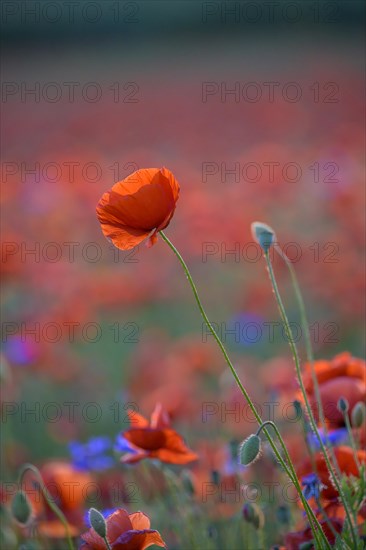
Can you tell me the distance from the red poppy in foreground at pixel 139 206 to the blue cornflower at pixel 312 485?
1.15ft

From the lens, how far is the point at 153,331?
2926 mm

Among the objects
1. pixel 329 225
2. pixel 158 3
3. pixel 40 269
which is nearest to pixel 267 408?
pixel 40 269

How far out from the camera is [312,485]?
1.19 metres

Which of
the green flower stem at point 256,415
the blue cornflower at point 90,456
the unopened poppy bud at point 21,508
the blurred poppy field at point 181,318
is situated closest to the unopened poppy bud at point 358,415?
the blurred poppy field at point 181,318

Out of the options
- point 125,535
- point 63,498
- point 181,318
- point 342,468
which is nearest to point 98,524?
point 125,535

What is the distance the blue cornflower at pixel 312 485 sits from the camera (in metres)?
1.18

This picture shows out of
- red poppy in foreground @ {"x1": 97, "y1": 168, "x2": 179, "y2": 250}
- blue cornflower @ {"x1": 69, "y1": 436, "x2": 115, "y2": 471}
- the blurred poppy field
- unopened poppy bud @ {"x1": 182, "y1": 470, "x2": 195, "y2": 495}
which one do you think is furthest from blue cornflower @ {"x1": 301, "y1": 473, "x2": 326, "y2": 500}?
blue cornflower @ {"x1": 69, "y1": 436, "x2": 115, "y2": 471}

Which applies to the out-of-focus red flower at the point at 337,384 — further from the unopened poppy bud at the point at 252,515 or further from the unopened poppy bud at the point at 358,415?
the unopened poppy bud at the point at 252,515

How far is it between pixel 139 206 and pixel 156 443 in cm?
35

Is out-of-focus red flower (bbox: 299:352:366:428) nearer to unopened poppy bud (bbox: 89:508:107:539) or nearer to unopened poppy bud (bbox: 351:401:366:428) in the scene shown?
unopened poppy bud (bbox: 351:401:366:428)

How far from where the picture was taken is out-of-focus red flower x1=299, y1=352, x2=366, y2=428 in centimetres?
131

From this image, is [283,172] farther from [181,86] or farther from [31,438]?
[181,86]

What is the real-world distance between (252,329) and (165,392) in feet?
2.60

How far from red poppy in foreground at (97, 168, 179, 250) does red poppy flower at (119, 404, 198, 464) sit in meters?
0.27
